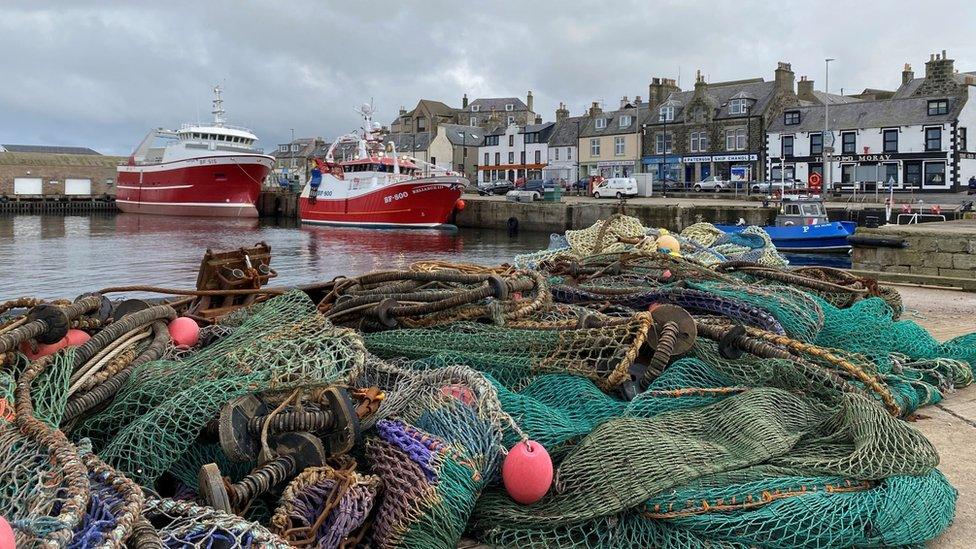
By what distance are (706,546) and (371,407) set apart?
110 centimetres

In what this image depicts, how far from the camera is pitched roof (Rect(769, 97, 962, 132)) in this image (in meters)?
40.8

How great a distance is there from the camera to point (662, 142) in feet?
177

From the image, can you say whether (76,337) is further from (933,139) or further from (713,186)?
(933,139)

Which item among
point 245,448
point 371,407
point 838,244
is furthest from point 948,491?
point 838,244

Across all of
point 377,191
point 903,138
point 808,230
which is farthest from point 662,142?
point 808,230

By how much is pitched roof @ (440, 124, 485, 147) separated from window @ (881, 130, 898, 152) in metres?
34.6

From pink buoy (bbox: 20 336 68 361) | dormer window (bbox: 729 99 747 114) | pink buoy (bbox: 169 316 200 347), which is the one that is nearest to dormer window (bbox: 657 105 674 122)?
dormer window (bbox: 729 99 747 114)

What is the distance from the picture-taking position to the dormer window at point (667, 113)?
5341cm

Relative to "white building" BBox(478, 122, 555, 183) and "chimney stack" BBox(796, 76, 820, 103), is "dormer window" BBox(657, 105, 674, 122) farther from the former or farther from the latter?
"white building" BBox(478, 122, 555, 183)

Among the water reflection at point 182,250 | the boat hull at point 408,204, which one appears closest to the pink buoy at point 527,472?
the water reflection at point 182,250

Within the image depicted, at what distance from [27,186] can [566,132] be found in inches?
1608

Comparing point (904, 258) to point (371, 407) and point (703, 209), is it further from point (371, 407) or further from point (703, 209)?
point (703, 209)

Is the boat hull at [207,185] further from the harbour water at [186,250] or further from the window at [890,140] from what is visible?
the window at [890,140]

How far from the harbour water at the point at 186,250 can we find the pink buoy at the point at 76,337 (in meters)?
14.6
